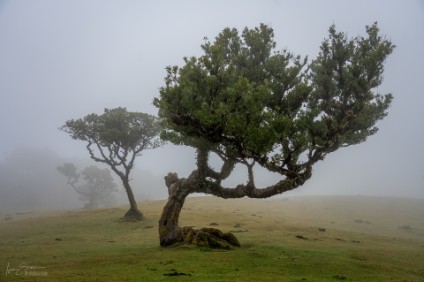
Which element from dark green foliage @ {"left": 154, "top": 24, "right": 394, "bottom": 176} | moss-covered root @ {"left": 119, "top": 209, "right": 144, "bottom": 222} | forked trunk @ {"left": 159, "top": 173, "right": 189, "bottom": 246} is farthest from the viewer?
moss-covered root @ {"left": 119, "top": 209, "right": 144, "bottom": 222}

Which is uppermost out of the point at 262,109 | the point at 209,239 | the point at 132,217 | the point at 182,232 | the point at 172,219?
the point at 262,109

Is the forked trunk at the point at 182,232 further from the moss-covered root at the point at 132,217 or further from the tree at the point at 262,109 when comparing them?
the moss-covered root at the point at 132,217

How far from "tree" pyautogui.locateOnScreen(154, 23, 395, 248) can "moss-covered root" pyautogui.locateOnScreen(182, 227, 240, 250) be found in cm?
8

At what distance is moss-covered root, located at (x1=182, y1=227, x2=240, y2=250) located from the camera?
75.4 ft

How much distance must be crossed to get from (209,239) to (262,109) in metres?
10.3

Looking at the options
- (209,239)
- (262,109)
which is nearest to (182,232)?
(209,239)

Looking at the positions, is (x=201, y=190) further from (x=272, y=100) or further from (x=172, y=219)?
(x=272, y=100)

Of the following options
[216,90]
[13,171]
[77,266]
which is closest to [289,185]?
[216,90]

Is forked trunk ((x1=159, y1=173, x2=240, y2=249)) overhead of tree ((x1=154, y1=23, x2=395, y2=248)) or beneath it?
beneath

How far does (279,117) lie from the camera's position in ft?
63.4

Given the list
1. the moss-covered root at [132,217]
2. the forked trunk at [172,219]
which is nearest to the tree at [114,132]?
the moss-covered root at [132,217]

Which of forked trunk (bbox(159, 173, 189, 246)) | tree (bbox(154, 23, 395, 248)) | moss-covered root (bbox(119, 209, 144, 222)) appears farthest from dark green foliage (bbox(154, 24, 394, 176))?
moss-covered root (bbox(119, 209, 144, 222))

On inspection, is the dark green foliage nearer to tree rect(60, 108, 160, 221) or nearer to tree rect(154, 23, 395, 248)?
tree rect(154, 23, 395, 248)

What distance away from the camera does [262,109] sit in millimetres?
19688
